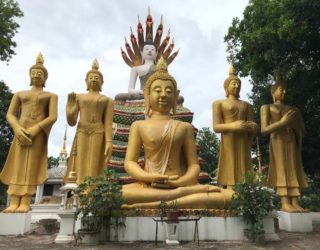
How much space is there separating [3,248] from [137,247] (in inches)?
83.0

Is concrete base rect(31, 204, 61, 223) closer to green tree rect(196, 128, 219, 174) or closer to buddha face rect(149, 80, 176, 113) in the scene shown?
buddha face rect(149, 80, 176, 113)

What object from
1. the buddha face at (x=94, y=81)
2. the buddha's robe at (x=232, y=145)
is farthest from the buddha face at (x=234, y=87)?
the buddha face at (x=94, y=81)

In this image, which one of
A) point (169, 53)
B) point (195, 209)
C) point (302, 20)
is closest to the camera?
point (195, 209)

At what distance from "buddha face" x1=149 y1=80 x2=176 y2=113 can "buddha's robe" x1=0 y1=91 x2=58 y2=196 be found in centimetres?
230

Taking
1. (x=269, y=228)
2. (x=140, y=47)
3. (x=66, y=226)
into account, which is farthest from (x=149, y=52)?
(x=269, y=228)

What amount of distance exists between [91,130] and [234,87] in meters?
3.62

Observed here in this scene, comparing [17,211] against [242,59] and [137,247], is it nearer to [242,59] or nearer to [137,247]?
[137,247]

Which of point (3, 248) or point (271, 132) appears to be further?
point (271, 132)

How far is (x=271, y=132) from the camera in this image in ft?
28.4

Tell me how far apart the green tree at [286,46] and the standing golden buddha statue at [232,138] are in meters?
1.34

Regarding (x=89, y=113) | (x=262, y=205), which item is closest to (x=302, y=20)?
(x=262, y=205)

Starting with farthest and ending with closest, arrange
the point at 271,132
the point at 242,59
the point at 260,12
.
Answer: the point at 242,59 < the point at 260,12 < the point at 271,132

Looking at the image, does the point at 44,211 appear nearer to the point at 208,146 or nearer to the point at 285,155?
the point at 285,155

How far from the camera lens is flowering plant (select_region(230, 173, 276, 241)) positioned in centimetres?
607
